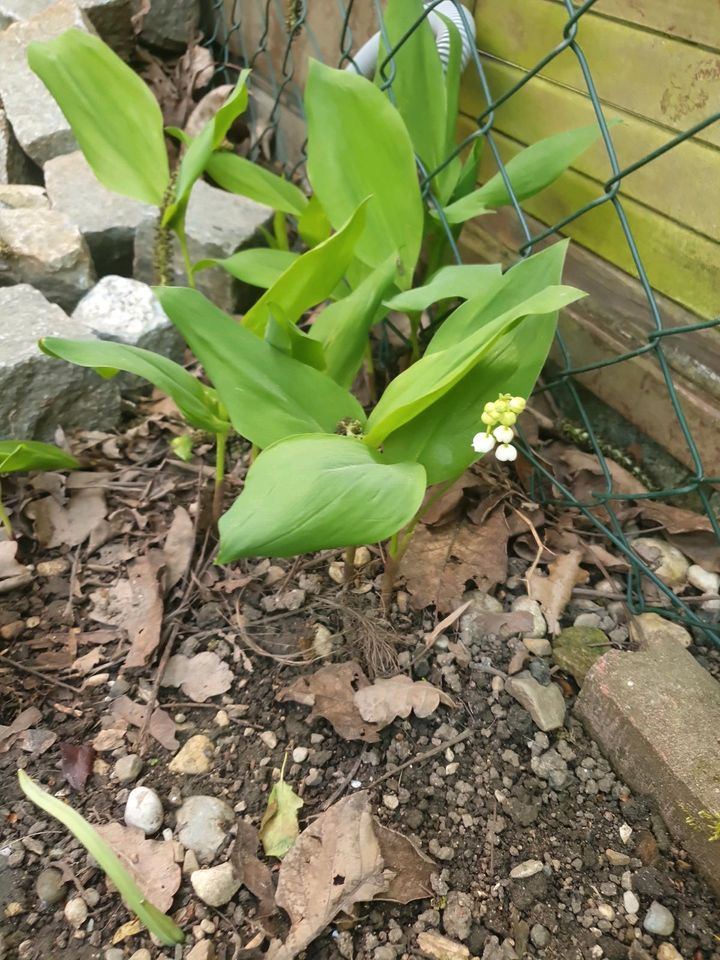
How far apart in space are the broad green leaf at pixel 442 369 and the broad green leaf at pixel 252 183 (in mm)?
644

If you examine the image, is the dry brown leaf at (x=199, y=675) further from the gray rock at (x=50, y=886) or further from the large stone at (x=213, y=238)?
the large stone at (x=213, y=238)

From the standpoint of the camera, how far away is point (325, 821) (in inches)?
31.4

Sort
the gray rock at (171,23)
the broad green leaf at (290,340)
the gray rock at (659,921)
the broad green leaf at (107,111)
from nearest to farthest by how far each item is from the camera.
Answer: the gray rock at (659,921)
the broad green leaf at (290,340)
the broad green leaf at (107,111)
the gray rock at (171,23)

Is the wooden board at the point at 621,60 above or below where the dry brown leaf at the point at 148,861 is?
above

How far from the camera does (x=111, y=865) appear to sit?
2.07 ft

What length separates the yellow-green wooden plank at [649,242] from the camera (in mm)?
1101

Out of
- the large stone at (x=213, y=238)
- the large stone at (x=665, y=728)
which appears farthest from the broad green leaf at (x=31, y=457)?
the large stone at (x=665, y=728)

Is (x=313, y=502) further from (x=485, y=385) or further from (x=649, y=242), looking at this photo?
(x=649, y=242)

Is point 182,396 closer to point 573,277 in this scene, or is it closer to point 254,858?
point 254,858

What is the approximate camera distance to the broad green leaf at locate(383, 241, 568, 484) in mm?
796

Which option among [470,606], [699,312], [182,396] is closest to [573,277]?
[699,312]

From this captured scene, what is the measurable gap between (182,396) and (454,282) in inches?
15.2

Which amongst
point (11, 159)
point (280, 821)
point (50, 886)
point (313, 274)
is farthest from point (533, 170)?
point (11, 159)

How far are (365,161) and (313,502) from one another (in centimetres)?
67
